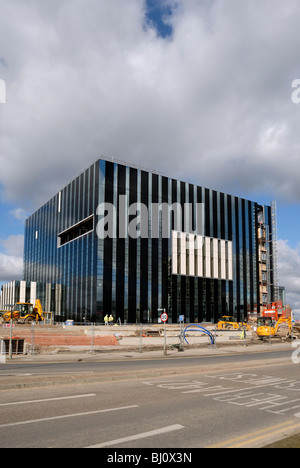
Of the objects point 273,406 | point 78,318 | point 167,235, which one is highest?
point 167,235

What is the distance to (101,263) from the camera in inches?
2092

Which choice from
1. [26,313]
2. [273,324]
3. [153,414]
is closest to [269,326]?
[273,324]

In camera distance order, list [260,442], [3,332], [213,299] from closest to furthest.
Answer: [260,442]
[3,332]
[213,299]

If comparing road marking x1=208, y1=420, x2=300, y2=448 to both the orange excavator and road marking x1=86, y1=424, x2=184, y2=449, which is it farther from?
the orange excavator

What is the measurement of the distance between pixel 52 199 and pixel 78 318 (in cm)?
2586

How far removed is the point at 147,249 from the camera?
57844 millimetres

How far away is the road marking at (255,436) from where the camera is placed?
6223mm

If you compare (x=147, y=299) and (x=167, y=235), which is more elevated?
(x=167, y=235)

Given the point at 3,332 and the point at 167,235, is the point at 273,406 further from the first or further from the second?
the point at 167,235

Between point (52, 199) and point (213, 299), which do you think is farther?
point (52, 199)

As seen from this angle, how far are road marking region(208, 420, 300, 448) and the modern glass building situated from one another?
1805 inches

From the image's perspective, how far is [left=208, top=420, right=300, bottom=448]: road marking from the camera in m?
6.22

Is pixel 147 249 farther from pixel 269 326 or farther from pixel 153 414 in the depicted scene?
pixel 153 414
